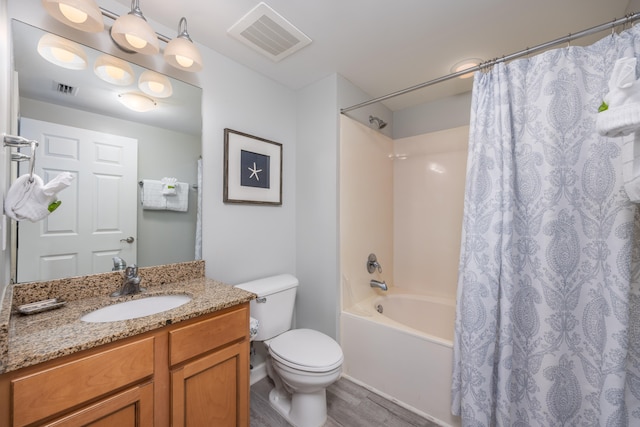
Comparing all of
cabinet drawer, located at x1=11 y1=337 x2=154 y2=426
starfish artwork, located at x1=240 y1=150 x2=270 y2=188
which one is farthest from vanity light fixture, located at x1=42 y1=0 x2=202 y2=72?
cabinet drawer, located at x1=11 y1=337 x2=154 y2=426

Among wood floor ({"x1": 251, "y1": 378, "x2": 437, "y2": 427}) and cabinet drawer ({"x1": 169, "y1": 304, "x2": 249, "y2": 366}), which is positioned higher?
cabinet drawer ({"x1": 169, "y1": 304, "x2": 249, "y2": 366})

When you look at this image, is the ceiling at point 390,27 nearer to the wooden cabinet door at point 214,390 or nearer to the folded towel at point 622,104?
the folded towel at point 622,104

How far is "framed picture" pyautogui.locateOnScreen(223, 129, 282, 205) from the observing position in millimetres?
1792

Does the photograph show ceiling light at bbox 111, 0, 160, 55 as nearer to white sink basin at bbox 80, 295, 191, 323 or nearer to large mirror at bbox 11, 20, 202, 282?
large mirror at bbox 11, 20, 202, 282

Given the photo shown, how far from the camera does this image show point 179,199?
1.59m

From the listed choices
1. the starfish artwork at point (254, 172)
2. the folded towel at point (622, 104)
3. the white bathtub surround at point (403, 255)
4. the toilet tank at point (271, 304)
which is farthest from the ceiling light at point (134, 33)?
the folded towel at point (622, 104)

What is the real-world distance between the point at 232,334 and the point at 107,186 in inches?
38.6

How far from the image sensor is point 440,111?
8.11 ft

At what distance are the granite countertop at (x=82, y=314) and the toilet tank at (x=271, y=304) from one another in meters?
0.33

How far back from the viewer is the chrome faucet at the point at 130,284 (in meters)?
1.26

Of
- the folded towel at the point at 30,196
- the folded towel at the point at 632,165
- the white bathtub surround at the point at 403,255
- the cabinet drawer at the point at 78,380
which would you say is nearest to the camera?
the cabinet drawer at the point at 78,380

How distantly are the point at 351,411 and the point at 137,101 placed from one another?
2.25 meters

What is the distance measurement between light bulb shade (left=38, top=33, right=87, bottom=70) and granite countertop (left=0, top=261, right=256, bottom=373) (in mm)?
1004

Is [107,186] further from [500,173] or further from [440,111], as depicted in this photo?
[440,111]
